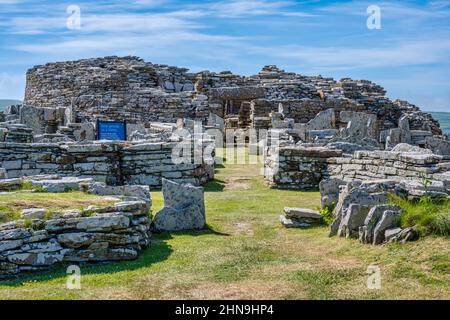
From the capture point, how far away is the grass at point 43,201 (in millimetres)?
8046

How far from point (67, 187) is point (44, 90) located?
28.6 meters

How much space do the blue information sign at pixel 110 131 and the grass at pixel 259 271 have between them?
12.5m

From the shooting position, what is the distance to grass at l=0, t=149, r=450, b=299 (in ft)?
20.8

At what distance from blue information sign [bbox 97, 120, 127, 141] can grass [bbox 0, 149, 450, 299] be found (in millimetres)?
12497

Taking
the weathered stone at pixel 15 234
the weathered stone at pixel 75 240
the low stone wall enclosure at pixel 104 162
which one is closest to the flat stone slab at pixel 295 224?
the weathered stone at pixel 75 240

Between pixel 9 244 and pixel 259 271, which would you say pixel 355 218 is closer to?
pixel 259 271

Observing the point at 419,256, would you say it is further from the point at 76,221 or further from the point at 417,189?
the point at 76,221

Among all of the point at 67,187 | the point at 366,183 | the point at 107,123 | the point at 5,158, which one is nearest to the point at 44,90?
the point at 107,123

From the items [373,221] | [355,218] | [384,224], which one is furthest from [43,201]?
[384,224]

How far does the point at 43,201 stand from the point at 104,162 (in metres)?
6.04

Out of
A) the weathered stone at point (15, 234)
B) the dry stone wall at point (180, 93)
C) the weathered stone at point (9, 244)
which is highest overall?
the dry stone wall at point (180, 93)

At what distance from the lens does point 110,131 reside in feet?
71.4

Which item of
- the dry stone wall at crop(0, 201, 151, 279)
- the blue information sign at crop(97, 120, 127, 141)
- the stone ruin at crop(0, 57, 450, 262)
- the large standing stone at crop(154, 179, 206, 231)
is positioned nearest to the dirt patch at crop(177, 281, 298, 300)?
the dry stone wall at crop(0, 201, 151, 279)

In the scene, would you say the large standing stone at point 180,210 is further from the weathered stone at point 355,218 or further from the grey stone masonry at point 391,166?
the grey stone masonry at point 391,166
